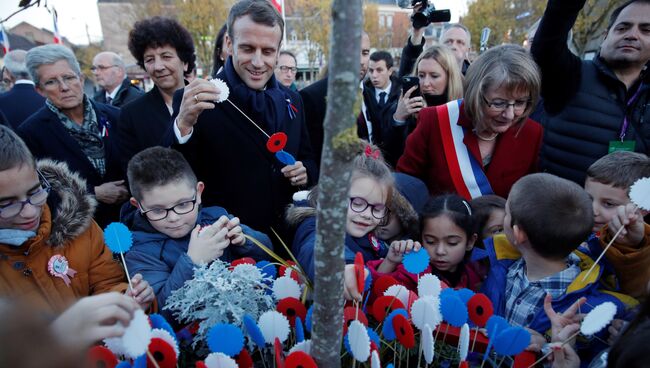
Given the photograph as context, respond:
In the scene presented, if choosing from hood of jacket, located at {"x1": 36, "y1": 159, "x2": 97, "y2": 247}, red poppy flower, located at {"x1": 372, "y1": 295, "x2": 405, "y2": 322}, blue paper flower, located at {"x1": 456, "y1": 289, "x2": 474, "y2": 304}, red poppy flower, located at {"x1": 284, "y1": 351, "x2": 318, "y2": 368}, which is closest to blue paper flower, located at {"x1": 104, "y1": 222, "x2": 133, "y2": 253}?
hood of jacket, located at {"x1": 36, "y1": 159, "x2": 97, "y2": 247}

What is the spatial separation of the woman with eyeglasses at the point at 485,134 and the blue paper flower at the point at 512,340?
1.24 metres

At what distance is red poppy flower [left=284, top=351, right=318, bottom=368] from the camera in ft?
2.75

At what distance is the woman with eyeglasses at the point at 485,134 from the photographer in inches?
77.4

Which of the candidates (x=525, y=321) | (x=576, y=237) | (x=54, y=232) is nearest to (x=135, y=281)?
(x=54, y=232)

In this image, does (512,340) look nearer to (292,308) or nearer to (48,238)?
(292,308)

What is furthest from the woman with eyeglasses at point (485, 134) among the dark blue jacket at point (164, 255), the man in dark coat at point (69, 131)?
the man in dark coat at point (69, 131)

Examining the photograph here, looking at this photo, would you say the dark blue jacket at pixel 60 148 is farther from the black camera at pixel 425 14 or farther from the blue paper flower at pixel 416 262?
the black camera at pixel 425 14

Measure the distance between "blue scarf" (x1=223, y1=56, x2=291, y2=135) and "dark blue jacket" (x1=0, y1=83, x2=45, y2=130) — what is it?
312 cm

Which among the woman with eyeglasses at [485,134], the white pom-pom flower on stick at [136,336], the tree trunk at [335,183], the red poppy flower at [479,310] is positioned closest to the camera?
the tree trunk at [335,183]

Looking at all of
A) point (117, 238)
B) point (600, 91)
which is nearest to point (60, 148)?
point (117, 238)

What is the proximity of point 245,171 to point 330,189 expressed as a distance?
4.79 ft

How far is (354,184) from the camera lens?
1.79 m

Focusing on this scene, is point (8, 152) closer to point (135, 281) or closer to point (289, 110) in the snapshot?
point (135, 281)

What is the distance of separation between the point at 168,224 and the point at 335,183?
1113mm
